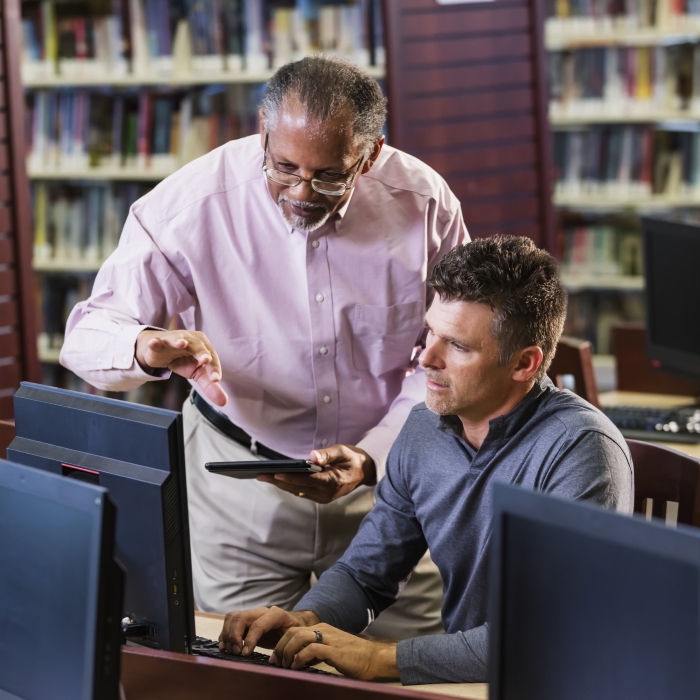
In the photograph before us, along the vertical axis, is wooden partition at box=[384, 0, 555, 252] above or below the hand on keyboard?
above

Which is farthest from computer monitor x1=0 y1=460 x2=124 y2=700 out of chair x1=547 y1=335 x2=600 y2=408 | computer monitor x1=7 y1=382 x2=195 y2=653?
chair x1=547 y1=335 x2=600 y2=408

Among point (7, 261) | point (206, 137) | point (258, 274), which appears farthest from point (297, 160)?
point (206, 137)

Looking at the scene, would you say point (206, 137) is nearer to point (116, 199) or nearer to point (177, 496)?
point (116, 199)

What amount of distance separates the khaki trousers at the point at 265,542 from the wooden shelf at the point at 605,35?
2.83m

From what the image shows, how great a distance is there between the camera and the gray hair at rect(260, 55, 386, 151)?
1.76m

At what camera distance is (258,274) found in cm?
204

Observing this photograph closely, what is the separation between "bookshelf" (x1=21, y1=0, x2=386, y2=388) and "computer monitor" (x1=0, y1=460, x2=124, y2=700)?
2950mm

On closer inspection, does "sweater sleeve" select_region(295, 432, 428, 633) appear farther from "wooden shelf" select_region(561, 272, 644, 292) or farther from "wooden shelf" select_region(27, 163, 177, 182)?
"wooden shelf" select_region(561, 272, 644, 292)

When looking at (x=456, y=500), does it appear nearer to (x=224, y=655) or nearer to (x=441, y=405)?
(x=441, y=405)

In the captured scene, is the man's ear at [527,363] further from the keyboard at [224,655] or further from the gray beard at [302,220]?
the keyboard at [224,655]

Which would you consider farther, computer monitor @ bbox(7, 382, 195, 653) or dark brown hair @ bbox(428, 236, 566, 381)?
dark brown hair @ bbox(428, 236, 566, 381)

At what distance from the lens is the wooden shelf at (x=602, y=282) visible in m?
4.57

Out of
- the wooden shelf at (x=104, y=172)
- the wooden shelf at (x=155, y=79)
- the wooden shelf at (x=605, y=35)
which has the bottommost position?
the wooden shelf at (x=104, y=172)

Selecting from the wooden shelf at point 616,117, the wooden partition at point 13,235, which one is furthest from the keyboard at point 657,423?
the wooden partition at point 13,235
